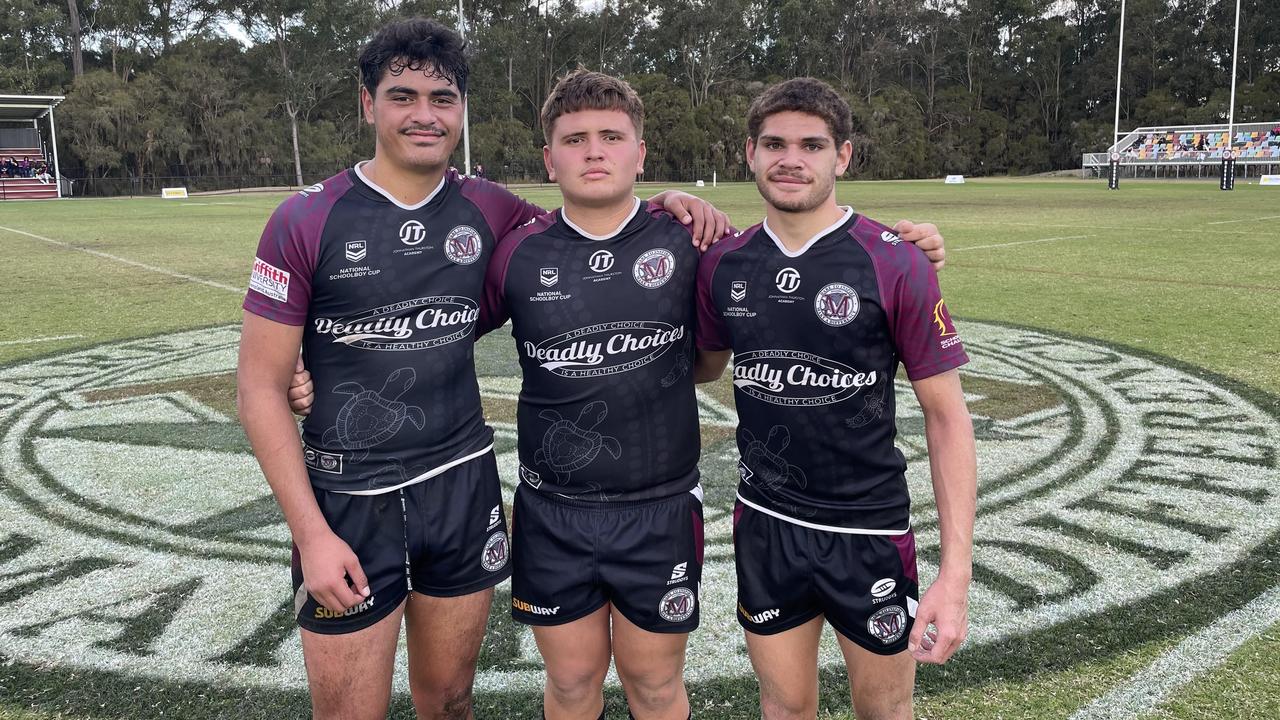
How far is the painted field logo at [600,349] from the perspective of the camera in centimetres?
278

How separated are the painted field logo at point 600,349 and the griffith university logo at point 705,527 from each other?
57 cm

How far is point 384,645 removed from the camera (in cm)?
267

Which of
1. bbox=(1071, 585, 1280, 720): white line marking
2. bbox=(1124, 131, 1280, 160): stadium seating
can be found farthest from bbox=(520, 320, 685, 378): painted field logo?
bbox=(1124, 131, 1280, 160): stadium seating

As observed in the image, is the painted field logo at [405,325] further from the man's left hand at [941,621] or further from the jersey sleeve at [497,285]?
the man's left hand at [941,621]

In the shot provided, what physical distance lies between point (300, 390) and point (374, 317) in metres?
0.28

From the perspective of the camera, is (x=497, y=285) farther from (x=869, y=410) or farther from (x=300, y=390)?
(x=869, y=410)

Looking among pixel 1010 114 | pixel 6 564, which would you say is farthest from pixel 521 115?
pixel 6 564

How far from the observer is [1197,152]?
53469mm

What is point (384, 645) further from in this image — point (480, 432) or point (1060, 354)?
point (1060, 354)

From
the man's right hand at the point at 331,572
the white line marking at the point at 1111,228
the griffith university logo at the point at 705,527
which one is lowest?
the griffith university logo at the point at 705,527

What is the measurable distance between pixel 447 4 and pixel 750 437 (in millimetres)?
67091

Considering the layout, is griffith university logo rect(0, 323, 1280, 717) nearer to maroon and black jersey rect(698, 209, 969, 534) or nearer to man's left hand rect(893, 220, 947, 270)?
maroon and black jersey rect(698, 209, 969, 534)

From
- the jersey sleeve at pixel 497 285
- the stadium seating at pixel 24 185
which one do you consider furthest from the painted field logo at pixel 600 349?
the stadium seating at pixel 24 185

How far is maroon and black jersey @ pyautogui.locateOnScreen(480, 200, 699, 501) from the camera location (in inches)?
110
